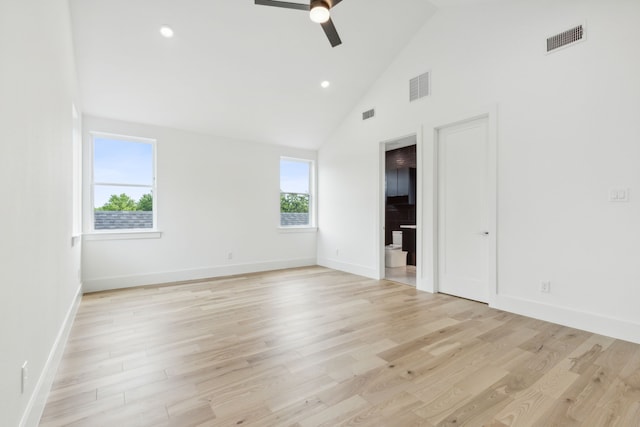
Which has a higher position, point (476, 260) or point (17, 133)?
point (17, 133)

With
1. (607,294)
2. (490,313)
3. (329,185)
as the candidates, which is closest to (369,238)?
(329,185)

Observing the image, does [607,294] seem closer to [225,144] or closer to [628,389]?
[628,389]

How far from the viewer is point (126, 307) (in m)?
3.72

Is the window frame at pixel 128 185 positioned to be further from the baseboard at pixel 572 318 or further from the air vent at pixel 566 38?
the air vent at pixel 566 38

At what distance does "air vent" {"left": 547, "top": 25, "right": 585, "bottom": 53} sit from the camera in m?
2.99

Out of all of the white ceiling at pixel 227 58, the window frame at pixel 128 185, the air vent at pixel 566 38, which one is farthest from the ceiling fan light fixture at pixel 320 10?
the window frame at pixel 128 185

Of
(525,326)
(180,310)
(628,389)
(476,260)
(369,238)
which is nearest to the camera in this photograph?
(628,389)

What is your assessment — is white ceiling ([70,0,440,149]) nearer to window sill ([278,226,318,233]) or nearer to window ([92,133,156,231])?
window ([92,133,156,231])

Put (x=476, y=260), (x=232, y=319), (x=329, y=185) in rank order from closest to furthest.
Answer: (x=232, y=319) < (x=476, y=260) < (x=329, y=185)

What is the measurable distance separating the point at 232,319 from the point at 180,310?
2.56 ft

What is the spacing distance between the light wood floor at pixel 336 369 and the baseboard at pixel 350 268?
1603 millimetres

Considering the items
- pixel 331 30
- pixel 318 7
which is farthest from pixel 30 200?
pixel 331 30

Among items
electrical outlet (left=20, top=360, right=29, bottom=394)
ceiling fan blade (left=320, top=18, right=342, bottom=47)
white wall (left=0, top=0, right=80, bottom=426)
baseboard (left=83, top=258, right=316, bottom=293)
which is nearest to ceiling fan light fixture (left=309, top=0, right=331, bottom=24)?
ceiling fan blade (left=320, top=18, right=342, bottom=47)

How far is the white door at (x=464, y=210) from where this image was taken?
3.89m
